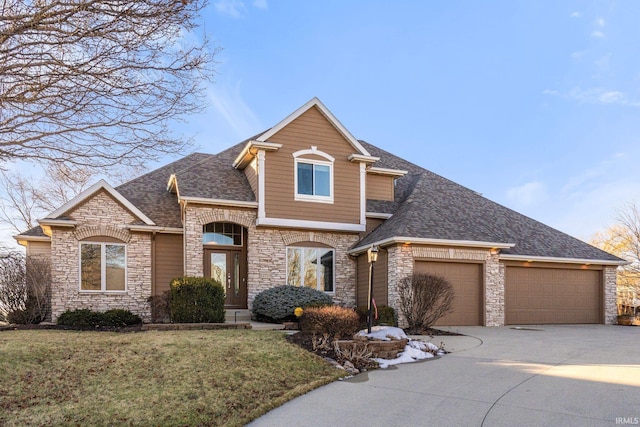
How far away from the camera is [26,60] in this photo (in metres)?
7.20

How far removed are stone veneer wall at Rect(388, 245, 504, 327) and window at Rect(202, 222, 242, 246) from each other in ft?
19.4

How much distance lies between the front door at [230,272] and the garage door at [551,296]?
9327 millimetres

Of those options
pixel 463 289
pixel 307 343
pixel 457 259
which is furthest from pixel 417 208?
pixel 307 343

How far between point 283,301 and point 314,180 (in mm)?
4710

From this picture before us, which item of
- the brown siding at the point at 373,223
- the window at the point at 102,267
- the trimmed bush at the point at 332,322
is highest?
the brown siding at the point at 373,223

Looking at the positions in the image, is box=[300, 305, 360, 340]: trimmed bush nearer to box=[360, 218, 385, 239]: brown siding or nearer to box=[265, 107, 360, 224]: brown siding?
box=[265, 107, 360, 224]: brown siding

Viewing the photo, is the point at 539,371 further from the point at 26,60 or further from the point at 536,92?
the point at 536,92

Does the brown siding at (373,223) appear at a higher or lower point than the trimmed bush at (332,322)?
higher

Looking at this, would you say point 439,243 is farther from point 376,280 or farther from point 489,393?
point 489,393

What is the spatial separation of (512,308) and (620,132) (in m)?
8.73

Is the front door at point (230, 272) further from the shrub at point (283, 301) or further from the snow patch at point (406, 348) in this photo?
the snow patch at point (406, 348)

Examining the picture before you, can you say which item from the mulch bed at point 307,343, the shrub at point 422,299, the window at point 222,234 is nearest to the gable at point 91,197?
the window at point 222,234

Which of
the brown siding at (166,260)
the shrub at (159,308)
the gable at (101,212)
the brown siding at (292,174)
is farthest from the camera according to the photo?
the brown siding at (292,174)

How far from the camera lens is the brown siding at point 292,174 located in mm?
A: 17500
